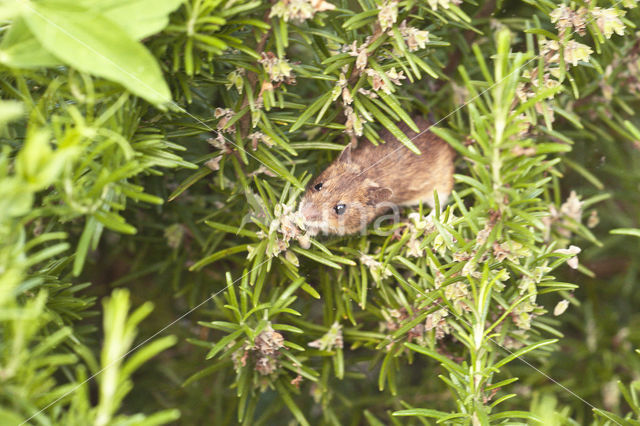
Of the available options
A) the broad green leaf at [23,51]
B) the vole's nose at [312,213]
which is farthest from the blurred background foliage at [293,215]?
the vole's nose at [312,213]

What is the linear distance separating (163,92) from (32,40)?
0.17 m

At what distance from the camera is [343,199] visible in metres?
1.58

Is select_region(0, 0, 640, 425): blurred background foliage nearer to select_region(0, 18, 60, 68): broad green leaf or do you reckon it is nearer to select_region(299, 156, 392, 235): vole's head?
select_region(0, 18, 60, 68): broad green leaf

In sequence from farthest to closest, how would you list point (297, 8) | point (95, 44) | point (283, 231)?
1. point (283, 231)
2. point (297, 8)
3. point (95, 44)

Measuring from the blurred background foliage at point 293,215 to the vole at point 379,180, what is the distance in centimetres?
23

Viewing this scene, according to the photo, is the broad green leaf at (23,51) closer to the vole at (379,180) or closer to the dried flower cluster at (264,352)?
the dried flower cluster at (264,352)

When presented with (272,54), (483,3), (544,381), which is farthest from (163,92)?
(544,381)

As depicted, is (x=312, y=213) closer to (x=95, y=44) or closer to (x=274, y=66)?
(x=274, y=66)

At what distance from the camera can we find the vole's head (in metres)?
1.42

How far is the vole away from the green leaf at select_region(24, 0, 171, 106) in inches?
33.2

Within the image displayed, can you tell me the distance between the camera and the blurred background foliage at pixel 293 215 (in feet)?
1.99

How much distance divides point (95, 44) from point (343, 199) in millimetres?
1037

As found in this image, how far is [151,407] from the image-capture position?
128 centimetres

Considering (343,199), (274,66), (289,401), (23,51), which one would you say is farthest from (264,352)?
(343,199)
